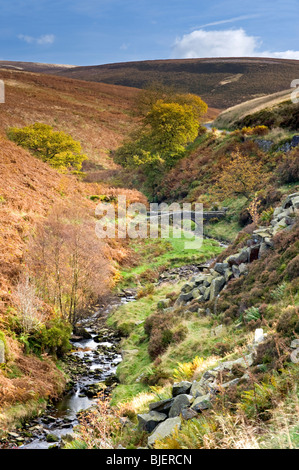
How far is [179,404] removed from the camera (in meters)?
7.32

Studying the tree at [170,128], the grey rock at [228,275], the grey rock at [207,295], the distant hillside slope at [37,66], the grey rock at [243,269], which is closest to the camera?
the grey rock at [243,269]

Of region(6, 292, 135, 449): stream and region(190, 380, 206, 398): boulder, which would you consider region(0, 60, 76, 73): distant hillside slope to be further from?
region(190, 380, 206, 398): boulder

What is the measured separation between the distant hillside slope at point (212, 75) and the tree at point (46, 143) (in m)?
53.9

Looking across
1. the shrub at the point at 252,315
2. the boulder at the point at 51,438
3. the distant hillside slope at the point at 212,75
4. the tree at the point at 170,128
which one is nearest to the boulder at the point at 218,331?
the shrub at the point at 252,315

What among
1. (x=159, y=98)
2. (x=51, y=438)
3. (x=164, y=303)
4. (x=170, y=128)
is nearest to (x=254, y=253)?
(x=164, y=303)

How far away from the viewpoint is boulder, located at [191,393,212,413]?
6.61 m

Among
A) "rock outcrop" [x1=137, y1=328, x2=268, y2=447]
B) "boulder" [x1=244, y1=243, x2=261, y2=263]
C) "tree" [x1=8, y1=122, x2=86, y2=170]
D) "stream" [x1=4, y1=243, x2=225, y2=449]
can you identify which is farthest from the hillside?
"tree" [x1=8, y1=122, x2=86, y2=170]

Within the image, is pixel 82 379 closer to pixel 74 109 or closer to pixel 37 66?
pixel 74 109

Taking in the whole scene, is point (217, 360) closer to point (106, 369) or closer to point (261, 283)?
point (261, 283)

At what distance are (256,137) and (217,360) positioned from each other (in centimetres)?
3127

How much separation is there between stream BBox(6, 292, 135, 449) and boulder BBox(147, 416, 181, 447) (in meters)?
3.71

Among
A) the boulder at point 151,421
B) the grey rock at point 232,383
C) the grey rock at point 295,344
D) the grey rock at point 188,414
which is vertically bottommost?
the boulder at point 151,421

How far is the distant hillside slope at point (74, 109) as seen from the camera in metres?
56.1

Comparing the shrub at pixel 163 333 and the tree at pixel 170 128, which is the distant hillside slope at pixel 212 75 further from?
the shrub at pixel 163 333
